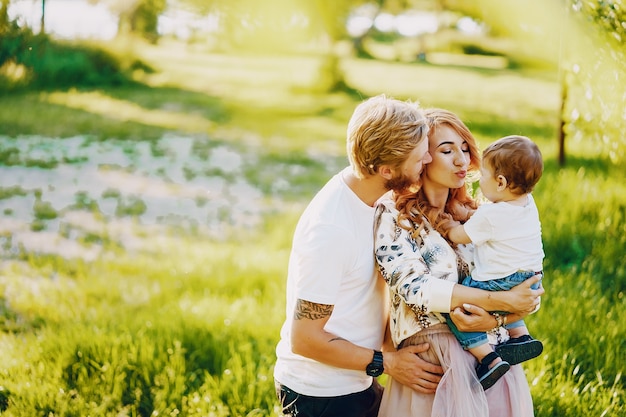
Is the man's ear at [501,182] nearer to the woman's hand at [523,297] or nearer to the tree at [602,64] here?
the woman's hand at [523,297]

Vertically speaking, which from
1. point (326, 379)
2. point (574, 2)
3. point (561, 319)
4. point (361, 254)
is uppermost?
point (574, 2)

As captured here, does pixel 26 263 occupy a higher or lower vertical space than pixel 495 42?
lower

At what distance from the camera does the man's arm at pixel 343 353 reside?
2236 millimetres

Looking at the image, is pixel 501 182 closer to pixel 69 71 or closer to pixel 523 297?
pixel 523 297

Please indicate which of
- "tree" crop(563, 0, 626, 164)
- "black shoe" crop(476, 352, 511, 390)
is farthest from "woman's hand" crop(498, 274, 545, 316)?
"tree" crop(563, 0, 626, 164)

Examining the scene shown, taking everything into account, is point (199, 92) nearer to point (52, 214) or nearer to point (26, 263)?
point (52, 214)

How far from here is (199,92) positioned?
18031 millimetres

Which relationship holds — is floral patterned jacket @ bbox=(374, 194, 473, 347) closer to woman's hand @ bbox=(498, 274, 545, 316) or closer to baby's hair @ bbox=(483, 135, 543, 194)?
woman's hand @ bbox=(498, 274, 545, 316)

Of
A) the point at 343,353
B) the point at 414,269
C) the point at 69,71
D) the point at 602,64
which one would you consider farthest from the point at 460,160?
the point at 69,71

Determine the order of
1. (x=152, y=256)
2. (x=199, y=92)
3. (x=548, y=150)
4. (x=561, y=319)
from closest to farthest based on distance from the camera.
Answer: (x=561, y=319) → (x=152, y=256) → (x=548, y=150) → (x=199, y=92)

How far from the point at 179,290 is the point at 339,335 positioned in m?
2.76

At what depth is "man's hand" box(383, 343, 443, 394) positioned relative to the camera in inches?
90.1

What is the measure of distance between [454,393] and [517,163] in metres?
0.83

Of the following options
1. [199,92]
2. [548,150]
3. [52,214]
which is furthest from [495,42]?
[52,214]
